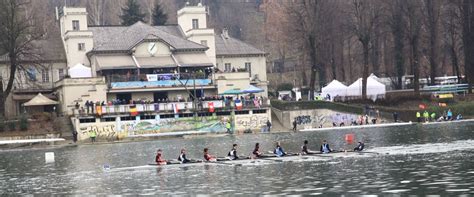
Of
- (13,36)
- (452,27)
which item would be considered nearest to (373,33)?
(452,27)

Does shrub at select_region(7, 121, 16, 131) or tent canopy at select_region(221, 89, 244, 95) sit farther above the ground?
tent canopy at select_region(221, 89, 244, 95)

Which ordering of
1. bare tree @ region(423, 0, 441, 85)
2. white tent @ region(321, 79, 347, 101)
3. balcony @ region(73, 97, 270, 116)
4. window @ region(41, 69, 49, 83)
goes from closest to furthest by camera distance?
balcony @ region(73, 97, 270, 116), bare tree @ region(423, 0, 441, 85), white tent @ region(321, 79, 347, 101), window @ region(41, 69, 49, 83)

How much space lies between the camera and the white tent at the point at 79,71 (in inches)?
3374

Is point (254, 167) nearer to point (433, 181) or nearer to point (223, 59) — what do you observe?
point (433, 181)

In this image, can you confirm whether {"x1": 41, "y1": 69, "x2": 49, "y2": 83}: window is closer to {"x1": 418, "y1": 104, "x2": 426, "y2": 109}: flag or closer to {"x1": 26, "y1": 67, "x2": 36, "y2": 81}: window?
{"x1": 26, "y1": 67, "x2": 36, "y2": 81}: window

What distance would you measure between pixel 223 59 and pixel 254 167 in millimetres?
56257

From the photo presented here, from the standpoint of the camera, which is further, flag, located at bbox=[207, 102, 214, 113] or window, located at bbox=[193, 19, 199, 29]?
window, located at bbox=[193, 19, 199, 29]

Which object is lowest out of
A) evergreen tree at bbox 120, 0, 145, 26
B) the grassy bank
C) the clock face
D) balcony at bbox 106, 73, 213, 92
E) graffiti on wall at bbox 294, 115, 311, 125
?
graffiti on wall at bbox 294, 115, 311, 125

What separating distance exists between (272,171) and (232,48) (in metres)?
61.1

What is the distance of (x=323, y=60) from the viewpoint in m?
101

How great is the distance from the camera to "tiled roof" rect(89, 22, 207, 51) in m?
89.6

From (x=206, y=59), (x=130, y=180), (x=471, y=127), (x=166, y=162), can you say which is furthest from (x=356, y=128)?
(x=130, y=180)

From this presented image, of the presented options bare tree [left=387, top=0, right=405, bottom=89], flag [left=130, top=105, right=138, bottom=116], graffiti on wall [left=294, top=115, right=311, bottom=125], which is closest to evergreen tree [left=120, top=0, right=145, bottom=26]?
flag [left=130, top=105, right=138, bottom=116]

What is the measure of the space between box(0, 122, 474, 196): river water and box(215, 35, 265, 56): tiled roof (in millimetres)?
35962
